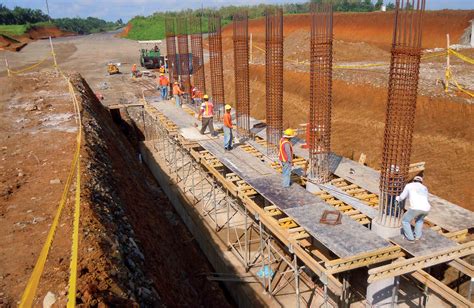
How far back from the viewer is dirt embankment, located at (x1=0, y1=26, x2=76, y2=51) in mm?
54625

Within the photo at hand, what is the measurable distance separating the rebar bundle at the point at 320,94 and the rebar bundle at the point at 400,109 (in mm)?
2375

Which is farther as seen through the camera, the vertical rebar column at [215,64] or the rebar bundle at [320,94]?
the vertical rebar column at [215,64]

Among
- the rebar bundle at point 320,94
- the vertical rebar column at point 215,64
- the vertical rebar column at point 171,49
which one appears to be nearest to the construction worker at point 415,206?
the rebar bundle at point 320,94

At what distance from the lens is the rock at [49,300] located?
512cm

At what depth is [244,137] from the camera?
47.1 ft

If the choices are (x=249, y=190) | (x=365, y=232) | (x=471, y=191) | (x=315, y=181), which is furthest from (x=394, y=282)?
(x=471, y=191)

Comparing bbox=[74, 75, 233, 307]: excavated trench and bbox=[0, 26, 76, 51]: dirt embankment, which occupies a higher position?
bbox=[0, 26, 76, 51]: dirt embankment

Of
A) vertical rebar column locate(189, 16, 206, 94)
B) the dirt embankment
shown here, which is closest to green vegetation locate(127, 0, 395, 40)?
the dirt embankment

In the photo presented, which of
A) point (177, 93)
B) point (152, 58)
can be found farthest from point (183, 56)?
point (152, 58)

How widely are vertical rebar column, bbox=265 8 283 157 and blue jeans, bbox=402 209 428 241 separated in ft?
17.8

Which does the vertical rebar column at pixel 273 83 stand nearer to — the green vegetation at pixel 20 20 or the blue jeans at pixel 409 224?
A: the blue jeans at pixel 409 224

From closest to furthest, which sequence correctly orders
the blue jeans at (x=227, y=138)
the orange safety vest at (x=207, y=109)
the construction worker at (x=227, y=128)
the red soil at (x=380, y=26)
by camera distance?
1. the construction worker at (x=227, y=128)
2. the blue jeans at (x=227, y=138)
3. the orange safety vest at (x=207, y=109)
4. the red soil at (x=380, y=26)

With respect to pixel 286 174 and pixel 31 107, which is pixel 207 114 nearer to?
pixel 286 174

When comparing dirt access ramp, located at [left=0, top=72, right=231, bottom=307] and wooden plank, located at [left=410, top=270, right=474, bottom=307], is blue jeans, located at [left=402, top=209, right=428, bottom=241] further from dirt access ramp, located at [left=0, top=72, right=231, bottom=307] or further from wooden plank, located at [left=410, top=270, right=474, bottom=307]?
dirt access ramp, located at [left=0, top=72, right=231, bottom=307]
